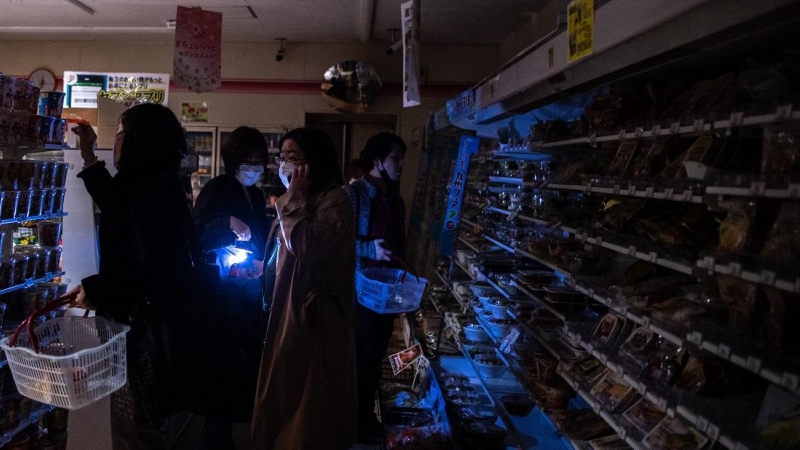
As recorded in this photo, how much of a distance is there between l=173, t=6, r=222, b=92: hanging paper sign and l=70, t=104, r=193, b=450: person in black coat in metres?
2.33

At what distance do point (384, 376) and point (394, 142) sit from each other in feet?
6.42

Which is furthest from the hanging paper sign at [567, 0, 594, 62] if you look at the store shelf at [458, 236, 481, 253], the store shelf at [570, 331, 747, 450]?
the store shelf at [458, 236, 481, 253]

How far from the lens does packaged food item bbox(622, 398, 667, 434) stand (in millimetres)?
1818

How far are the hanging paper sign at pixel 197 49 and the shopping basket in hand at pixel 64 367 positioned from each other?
2.80 m

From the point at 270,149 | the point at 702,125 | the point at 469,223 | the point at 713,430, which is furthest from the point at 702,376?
the point at 270,149

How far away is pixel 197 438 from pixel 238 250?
1.51 meters

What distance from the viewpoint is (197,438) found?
12.5 ft

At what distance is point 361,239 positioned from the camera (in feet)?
12.5

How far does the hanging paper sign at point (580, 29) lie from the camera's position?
76.0 inches

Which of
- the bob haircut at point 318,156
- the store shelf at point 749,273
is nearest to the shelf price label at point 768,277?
the store shelf at point 749,273

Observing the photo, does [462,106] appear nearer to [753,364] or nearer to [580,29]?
[580,29]

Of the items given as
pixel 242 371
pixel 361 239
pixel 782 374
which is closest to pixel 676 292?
pixel 782 374

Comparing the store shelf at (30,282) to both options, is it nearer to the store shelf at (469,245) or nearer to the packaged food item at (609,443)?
the store shelf at (469,245)

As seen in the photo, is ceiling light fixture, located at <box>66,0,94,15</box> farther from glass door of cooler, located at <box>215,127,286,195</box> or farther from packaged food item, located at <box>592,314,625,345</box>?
packaged food item, located at <box>592,314,625,345</box>
